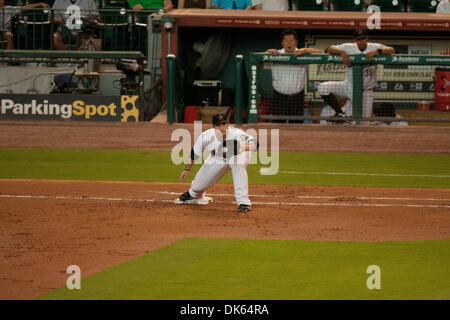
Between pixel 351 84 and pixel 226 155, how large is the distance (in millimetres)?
7689

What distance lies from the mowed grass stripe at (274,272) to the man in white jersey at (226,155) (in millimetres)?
1690

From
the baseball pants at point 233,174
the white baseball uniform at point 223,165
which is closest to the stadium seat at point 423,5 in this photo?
the white baseball uniform at point 223,165

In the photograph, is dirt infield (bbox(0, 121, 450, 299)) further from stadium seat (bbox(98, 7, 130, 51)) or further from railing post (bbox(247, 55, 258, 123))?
stadium seat (bbox(98, 7, 130, 51))

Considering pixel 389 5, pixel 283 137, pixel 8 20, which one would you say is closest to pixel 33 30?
pixel 8 20

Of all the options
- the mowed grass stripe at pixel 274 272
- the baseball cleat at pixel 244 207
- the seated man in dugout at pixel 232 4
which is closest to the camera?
the mowed grass stripe at pixel 274 272

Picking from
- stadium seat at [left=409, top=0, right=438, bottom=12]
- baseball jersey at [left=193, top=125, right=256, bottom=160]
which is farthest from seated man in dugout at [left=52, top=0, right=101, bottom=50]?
baseball jersey at [left=193, top=125, right=256, bottom=160]

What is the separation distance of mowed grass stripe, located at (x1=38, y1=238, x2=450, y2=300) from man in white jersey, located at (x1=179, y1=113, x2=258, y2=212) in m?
1.69

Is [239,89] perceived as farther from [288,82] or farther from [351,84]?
[351,84]

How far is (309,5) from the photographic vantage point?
68.6ft

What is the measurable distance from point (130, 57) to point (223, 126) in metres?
9.65

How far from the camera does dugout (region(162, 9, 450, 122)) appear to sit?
19.6 m

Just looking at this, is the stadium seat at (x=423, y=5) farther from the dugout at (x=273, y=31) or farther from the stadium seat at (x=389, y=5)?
the dugout at (x=273, y=31)

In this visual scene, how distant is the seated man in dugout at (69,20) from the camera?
67.5 ft

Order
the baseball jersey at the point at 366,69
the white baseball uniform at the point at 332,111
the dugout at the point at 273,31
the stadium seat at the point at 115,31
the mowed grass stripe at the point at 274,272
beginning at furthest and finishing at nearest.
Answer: the stadium seat at the point at 115,31
the dugout at the point at 273,31
the white baseball uniform at the point at 332,111
the baseball jersey at the point at 366,69
the mowed grass stripe at the point at 274,272
